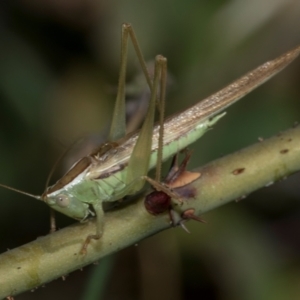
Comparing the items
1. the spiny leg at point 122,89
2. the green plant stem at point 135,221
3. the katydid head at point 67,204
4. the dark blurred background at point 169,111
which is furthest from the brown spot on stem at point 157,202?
the dark blurred background at point 169,111

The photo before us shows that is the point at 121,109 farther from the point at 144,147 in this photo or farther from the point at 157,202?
the point at 157,202

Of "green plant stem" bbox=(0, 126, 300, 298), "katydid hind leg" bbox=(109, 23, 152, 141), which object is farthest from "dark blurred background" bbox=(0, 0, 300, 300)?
"green plant stem" bbox=(0, 126, 300, 298)

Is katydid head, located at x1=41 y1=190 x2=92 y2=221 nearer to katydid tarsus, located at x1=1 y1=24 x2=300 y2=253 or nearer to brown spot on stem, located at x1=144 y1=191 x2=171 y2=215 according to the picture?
katydid tarsus, located at x1=1 y1=24 x2=300 y2=253

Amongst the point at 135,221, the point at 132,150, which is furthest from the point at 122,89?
the point at 135,221

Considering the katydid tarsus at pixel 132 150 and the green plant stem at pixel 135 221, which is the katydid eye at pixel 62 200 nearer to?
the katydid tarsus at pixel 132 150

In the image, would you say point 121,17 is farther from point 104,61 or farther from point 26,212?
point 26,212

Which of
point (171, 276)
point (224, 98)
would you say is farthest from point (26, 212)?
point (224, 98)
